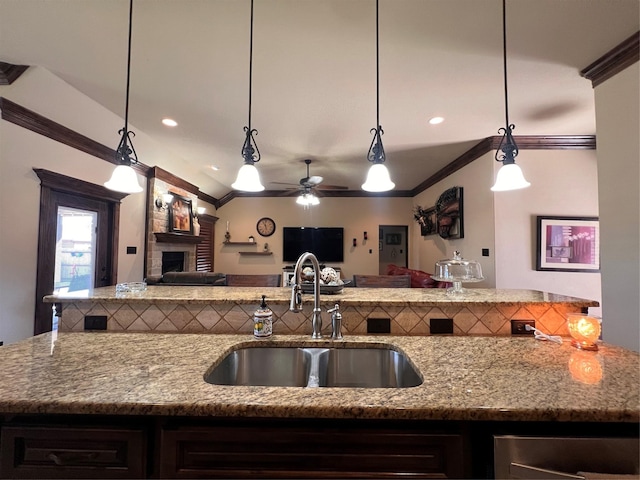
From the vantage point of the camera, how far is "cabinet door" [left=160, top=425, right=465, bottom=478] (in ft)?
2.43

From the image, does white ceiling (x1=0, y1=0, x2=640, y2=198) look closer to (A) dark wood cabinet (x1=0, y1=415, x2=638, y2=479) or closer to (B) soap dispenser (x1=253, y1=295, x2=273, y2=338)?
(B) soap dispenser (x1=253, y1=295, x2=273, y2=338)

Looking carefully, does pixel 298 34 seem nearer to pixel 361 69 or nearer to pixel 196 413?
pixel 361 69

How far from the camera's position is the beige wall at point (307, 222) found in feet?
22.3

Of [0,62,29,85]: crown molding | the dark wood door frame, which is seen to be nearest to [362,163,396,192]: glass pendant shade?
[0,62,29,85]: crown molding

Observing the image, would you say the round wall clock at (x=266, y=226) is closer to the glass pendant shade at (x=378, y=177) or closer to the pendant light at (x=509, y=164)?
the glass pendant shade at (x=378, y=177)

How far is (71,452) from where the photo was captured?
2.47 feet

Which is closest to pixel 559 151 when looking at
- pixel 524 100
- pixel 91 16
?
pixel 524 100

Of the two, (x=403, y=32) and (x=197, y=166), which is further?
(x=197, y=166)

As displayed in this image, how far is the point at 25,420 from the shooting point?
30.5 inches

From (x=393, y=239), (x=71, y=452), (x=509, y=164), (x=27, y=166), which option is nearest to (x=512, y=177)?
(x=509, y=164)

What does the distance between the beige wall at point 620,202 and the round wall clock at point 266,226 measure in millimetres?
5867

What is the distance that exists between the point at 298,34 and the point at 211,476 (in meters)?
2.32

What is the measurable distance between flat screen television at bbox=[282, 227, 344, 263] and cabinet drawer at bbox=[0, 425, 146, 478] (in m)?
6.03

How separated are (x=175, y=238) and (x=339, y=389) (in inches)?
191
